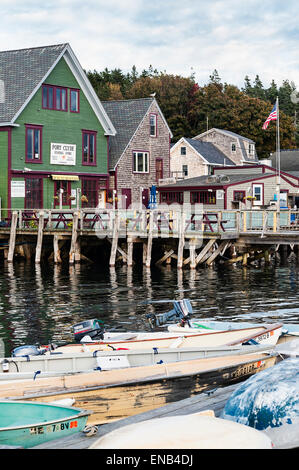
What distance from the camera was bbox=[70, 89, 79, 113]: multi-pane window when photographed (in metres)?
41.0

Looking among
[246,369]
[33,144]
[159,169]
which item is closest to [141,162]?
[159,169]

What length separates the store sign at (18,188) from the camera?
37.6 metres

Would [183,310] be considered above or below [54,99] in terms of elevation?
below

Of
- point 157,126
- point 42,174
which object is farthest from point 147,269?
point 157,126

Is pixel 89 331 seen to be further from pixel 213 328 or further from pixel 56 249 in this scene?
pixel 56 249

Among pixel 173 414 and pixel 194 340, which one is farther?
pixel 194 340

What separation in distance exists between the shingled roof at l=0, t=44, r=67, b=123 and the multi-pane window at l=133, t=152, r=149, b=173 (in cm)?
996

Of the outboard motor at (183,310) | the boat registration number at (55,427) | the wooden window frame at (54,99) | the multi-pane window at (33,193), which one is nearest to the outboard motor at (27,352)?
the boat registration number at (55,427)

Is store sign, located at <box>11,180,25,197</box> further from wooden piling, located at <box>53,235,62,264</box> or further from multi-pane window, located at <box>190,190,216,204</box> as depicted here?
multi-pane window, located at <box>190,190,216,204</box>

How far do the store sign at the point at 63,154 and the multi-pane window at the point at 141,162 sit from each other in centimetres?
621

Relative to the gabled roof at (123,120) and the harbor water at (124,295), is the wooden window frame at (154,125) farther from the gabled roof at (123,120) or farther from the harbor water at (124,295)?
the harbor water at (124,295)

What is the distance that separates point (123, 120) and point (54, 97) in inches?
328

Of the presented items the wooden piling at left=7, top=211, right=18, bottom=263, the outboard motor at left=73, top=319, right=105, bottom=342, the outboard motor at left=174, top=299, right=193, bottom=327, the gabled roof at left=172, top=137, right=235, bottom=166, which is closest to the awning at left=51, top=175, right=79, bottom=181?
the wooden piling at left=7, top=211, right=18, bottom=263

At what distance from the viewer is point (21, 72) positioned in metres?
39.8
